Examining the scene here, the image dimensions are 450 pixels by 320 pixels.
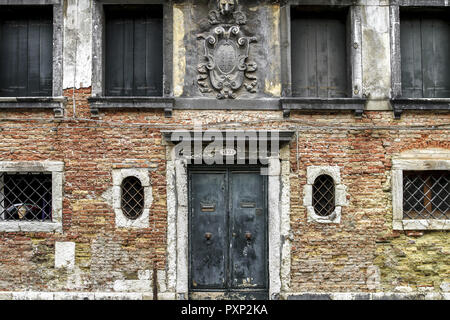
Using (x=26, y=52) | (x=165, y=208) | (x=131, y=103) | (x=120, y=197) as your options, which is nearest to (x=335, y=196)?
(x=165, y=208)

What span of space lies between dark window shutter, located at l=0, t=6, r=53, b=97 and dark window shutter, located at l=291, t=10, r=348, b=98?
4200 mm

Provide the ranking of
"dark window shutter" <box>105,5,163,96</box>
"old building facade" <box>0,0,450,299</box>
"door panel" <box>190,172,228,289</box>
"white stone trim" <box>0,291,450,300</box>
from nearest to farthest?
"white stone trim" <box>0,291,450,300</box>, "old building facade" <box>0,0,450,299</box>, "door panel" <box>190,172,228,289</box>, "dark window shutter" <box>105,5,163,96</box>

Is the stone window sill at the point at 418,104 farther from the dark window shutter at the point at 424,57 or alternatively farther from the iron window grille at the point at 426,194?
the iron window grille at the point at 426,194

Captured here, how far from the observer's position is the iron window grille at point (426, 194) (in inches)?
292

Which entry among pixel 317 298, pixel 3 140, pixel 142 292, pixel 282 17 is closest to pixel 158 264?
pixel 142 292

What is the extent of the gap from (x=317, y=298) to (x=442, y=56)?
15.2ft

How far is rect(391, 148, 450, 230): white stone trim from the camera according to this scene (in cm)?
725

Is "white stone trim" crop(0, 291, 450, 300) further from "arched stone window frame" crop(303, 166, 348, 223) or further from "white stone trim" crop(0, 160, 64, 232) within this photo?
"arched stone window frame" crop(303, 166, 348, 223)

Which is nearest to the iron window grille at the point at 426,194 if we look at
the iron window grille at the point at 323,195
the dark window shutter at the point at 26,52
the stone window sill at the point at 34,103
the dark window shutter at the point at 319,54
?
the iron window grille at the point at 323,195

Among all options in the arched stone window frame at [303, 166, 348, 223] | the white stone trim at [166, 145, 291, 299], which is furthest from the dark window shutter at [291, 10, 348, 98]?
the white stone trim at [166, 145, 291, 299]

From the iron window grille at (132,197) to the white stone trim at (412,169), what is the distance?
4.14 metres

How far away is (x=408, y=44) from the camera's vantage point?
7.68 meters

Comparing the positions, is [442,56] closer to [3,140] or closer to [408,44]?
[408,44]

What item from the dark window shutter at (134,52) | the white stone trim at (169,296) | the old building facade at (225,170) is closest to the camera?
the white stone trim at (169,296)
